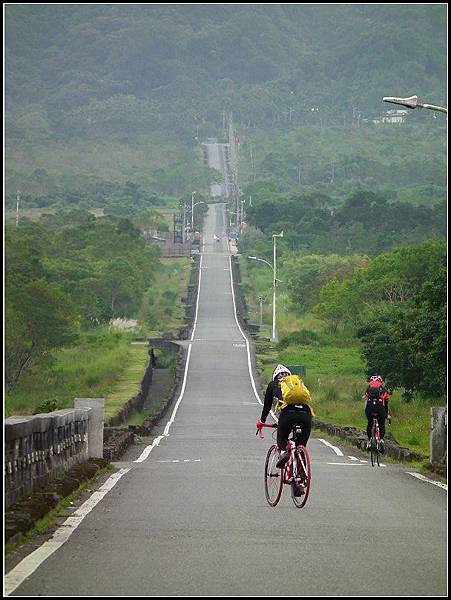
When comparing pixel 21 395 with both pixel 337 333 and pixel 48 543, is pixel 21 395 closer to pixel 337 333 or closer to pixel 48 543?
pixel 337 333

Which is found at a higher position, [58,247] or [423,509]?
[58,247]

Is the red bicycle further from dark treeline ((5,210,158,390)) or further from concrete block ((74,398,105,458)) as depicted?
dark treeline ((5,210,158,390))

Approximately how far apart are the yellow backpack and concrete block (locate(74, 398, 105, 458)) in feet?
21.5

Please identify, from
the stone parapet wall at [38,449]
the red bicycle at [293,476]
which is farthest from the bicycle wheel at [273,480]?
the stone parapet wall at [38,449]

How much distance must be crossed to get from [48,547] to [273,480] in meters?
4.76

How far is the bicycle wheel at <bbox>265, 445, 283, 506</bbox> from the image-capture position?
51.0 feet

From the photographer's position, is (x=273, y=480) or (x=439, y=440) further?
(x=439, y=440)

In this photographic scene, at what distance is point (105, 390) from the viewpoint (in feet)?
197

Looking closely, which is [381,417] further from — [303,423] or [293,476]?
[293,476]

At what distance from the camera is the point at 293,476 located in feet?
50.5

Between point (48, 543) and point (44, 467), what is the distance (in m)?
3.84

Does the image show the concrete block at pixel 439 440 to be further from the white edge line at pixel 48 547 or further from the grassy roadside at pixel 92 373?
the grassy roadside at pixel 92 373

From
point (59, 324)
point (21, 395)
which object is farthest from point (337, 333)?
point (21, 395)

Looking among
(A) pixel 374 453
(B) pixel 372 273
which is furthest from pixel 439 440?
(B) pixel 372 273
